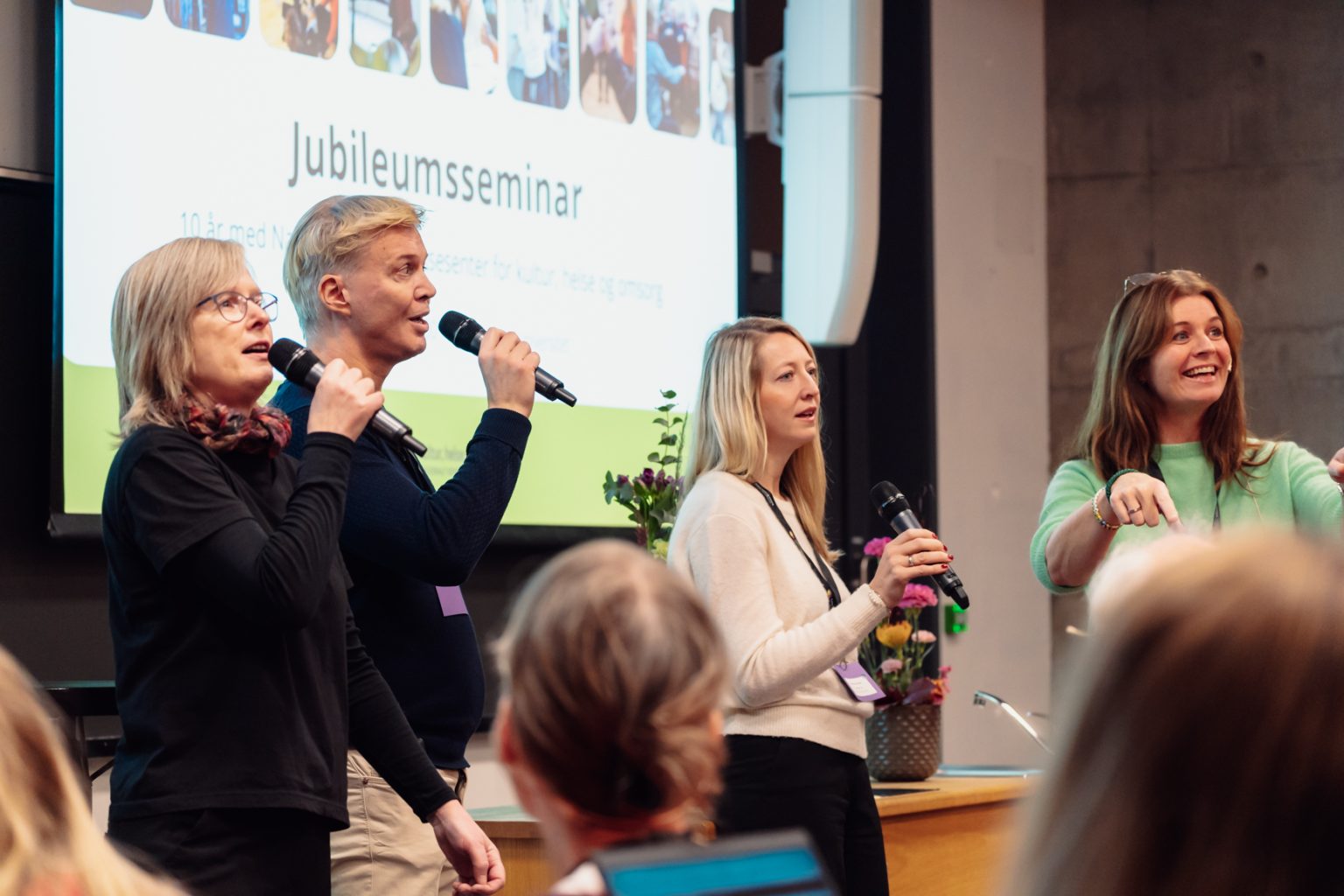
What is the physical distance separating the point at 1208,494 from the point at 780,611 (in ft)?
2.22

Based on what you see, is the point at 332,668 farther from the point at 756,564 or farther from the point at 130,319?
the point at 756,564

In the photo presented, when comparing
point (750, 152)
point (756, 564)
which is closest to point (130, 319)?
point (756, 564)

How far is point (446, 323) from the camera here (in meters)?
2.51

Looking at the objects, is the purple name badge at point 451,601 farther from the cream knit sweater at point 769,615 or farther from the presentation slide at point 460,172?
the presentation slide at point 460,172

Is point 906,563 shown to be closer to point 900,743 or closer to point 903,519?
point 903,519

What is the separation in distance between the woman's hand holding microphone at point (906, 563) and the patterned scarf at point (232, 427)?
37.5 inches

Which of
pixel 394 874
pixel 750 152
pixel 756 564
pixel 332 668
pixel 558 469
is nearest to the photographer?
pixel 332 668

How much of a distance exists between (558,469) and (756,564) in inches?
64.4

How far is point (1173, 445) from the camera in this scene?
2592 mm

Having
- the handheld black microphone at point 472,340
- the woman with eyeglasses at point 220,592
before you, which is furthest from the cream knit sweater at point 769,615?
the woman with eyeglasses at point 220,592

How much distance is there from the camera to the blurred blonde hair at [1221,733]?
0.64 meters

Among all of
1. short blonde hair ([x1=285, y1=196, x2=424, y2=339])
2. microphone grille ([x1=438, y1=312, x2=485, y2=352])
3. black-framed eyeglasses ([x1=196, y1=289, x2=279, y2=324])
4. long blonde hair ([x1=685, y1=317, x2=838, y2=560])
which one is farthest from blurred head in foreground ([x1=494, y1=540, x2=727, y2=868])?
long blonde hair ([x1=685, y1=317, x2=838, y2=560])

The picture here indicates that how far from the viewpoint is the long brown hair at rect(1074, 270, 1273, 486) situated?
2.55 meters

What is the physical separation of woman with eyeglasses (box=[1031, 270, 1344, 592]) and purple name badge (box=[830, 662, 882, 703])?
311mm
